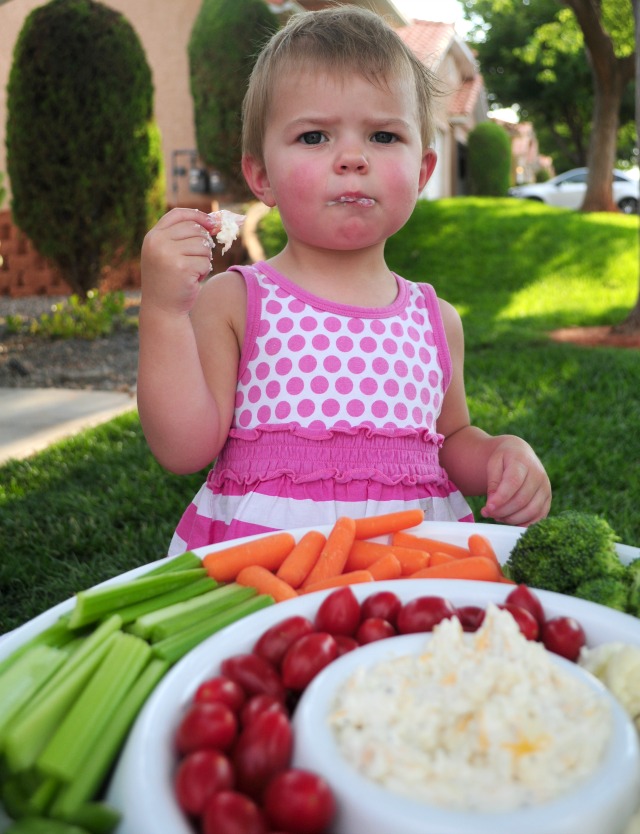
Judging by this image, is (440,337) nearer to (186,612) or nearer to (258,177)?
(258,177)

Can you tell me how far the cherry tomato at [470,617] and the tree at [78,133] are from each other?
294 inches

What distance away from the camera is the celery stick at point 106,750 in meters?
0.91

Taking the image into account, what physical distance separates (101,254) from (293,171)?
6.75 m

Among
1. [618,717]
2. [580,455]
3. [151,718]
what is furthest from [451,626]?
[580,455]

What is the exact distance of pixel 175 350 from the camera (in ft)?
5.88

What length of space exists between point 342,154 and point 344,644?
1.17 m

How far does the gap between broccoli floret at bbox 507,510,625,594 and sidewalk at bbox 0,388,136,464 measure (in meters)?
3.31

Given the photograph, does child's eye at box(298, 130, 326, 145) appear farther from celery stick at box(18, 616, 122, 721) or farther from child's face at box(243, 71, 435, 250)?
celery stick at box(18, 616, 122, 721)

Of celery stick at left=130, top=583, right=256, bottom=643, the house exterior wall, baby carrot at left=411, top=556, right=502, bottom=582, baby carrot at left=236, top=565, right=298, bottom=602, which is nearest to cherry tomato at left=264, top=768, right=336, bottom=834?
celery stick at left=130, top=583, right=256, bottom=643

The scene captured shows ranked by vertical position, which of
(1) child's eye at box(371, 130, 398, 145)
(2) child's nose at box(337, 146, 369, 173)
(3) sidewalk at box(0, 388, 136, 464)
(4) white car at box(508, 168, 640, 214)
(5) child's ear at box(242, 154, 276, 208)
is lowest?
(4) white car at box(508, 168, 640, 214)

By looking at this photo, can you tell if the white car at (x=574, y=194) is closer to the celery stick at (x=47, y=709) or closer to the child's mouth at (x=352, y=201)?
the child's mouth at (x=352, y=201)

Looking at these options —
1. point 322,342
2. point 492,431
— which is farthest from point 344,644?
point 492,431

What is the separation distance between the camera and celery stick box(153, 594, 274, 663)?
1171 millimetres

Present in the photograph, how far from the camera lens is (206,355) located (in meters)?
2.12
